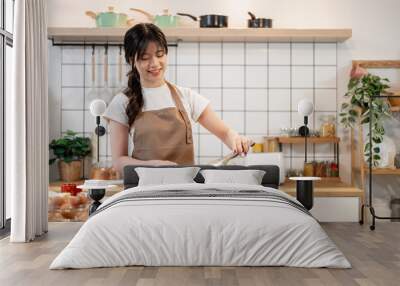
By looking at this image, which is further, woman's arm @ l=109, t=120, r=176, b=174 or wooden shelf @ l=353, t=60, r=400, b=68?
wooden shelf @ l=353, t=60, r=400, b=68

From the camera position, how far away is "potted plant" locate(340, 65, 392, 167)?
274 inches

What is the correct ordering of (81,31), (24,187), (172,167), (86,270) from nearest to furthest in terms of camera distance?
1. (86,270)
2. (24,187)
3. (172,167)
4. (81,31)

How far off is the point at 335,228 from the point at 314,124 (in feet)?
4.39

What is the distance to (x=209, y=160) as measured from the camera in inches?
292

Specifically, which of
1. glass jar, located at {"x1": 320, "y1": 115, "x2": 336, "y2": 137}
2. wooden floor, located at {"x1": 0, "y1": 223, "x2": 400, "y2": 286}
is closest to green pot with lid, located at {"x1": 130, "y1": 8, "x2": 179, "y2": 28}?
glass jar, located at {"x1": 320, "y1": 115, "x2": 336, "y2": 137}

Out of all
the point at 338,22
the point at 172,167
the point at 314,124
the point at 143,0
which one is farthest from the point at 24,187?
the point at 338,22

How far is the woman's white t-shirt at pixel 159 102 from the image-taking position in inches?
274

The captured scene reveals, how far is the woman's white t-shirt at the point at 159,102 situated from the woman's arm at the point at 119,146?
62 mm

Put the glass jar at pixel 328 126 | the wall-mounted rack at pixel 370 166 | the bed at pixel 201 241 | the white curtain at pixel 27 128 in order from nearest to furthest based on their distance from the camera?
the bed at pixel 201 241
the white curtain at pixel 27 128
the wall-mounted rack at pixel 370 166
the glass jar at pixel 328 126

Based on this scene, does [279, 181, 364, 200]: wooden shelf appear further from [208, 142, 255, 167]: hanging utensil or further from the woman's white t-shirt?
the woman's white t-shirt

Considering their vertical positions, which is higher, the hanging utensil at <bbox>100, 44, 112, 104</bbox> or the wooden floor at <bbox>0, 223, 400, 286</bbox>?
the hanging utensil at <bbox>100, 44, 112, 104</bbox>

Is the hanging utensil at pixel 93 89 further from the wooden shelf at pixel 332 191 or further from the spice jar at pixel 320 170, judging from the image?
the spice jar at pixel 320 170

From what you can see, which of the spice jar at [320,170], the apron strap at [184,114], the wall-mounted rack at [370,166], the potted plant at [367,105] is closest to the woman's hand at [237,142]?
the apron strap at [184,114]

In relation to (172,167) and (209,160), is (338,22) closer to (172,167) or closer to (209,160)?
(209,160)
